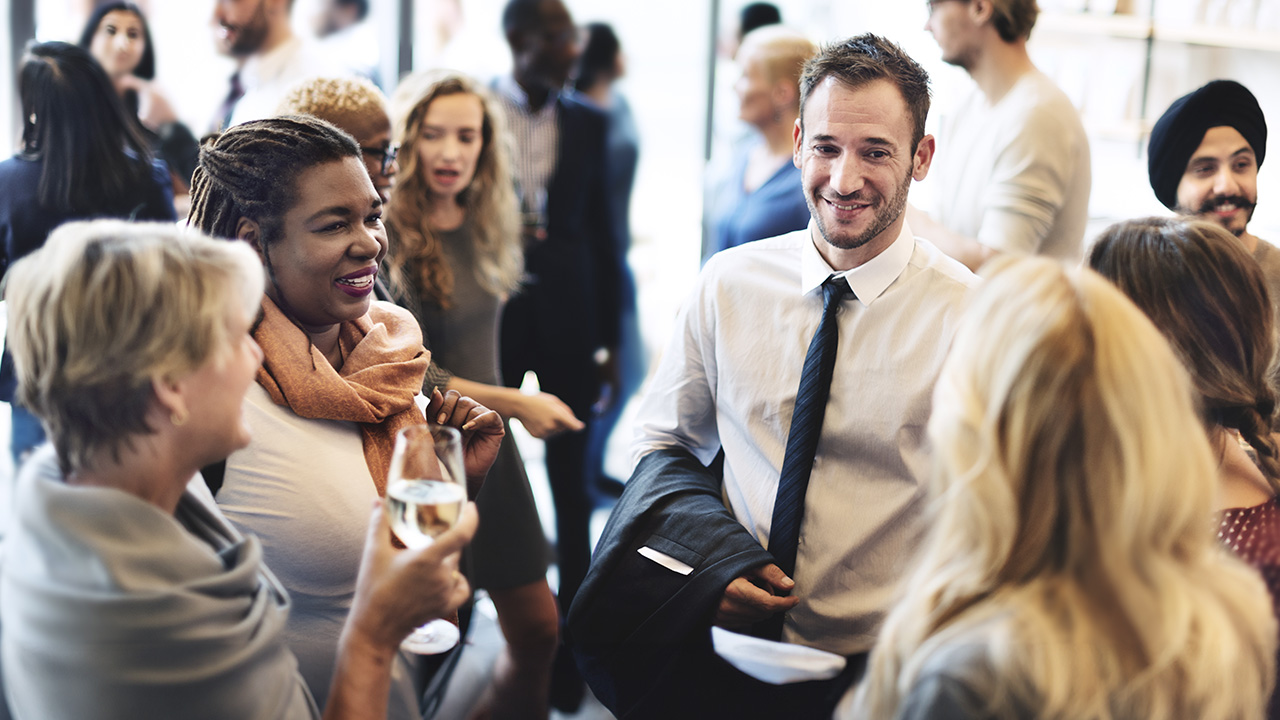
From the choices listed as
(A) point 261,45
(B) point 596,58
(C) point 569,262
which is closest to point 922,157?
(C) point 569,262

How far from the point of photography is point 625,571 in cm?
159

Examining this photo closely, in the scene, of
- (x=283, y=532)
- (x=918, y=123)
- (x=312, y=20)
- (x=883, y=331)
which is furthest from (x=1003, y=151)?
(x=312, y=20)

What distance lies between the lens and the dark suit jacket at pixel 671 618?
4.92ft

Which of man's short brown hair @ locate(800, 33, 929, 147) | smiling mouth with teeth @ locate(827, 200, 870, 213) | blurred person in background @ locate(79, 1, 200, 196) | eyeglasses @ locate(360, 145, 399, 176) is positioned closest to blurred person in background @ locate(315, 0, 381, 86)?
blurred person in background @ locate(79, 1, 200, 196)

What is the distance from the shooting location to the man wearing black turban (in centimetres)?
220

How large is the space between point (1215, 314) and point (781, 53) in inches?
72.5

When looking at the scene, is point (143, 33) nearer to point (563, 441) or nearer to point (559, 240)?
point (559, 240)

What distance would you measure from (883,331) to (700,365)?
341mm

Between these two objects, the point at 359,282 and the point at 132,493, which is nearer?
the point at 132,493

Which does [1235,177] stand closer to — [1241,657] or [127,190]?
[1241,657]

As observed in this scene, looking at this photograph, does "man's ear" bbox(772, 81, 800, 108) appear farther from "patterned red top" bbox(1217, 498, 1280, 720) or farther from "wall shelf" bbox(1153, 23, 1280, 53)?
"patterned red top" bbox(1217, 498, 1280, 720)

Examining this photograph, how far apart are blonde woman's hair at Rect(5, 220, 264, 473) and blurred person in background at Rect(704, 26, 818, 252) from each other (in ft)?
6.49

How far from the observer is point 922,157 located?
1.68 meters

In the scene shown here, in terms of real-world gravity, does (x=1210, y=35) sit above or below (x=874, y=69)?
above
